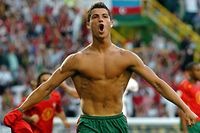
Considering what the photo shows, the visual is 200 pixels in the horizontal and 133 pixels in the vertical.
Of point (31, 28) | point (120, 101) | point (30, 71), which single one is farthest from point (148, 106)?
point (120, 101)

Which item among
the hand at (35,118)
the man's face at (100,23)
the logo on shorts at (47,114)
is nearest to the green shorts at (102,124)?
the man's face at (100,23)

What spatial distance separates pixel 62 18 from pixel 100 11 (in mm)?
14919

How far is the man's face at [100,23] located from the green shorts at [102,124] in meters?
0.84

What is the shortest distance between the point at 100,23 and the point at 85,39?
14.8 metres

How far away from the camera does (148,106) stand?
20266 mm

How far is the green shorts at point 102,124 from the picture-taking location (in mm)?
9070

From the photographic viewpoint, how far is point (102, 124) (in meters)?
9.08

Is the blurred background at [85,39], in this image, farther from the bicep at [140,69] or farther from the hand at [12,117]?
the hand at [12,117]

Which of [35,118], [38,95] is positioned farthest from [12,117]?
[35,118]

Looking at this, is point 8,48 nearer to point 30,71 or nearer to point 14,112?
point 30,71

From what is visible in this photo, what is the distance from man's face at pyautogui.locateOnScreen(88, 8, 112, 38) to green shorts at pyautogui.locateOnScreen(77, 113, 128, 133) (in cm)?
84

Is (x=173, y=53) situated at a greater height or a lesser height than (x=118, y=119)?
lesser

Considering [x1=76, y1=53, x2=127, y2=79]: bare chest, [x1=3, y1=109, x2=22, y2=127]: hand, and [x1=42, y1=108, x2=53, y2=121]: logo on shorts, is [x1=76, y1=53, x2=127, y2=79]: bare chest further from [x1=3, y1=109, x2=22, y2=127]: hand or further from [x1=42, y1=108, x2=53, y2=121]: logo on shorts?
[x1=42, y1=108, x2=53, y2=121]: logo on shorts

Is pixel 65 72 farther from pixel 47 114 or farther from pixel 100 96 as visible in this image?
pixel 47 114
